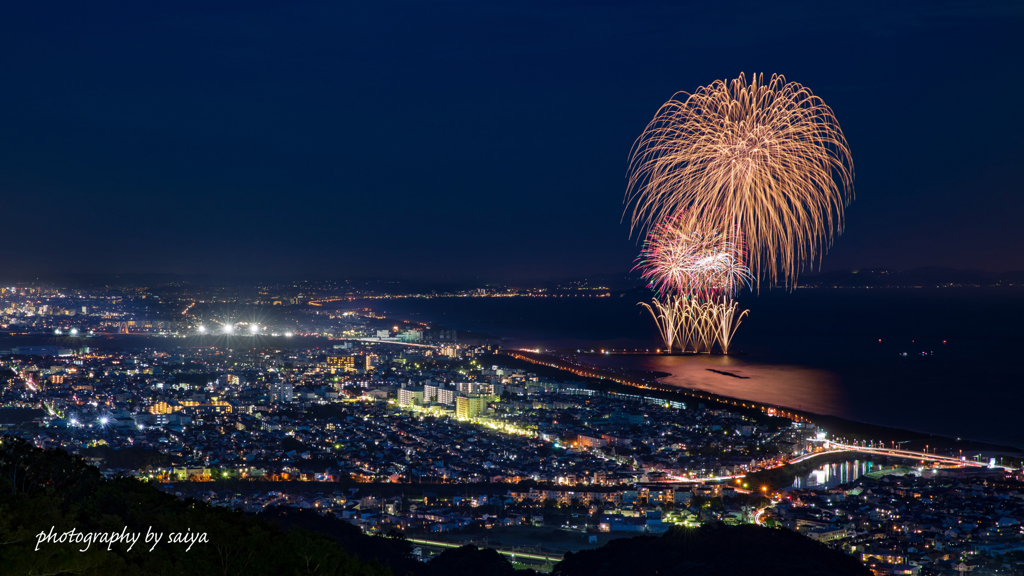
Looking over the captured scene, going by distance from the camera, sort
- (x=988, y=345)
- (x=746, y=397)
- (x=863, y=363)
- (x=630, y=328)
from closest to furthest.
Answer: (x=746, y=397)
(x=863, y=363)
(x=988, y=345)
(x=630, y=328)

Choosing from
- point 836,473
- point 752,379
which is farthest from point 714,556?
point 752,379

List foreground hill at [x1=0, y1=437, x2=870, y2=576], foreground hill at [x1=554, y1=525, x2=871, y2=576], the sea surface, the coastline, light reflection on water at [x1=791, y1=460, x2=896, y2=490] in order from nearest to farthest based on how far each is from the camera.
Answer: foreground hill at [x1=0, y1=437, x2=870, y2=576]
foreground hill at [x1=554, y1=525, x2=871, y2=576]
light reflection on water at [x1=791, y1=460, x2=896, y2=490]
the coastline
the sea surface

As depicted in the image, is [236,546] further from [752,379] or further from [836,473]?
[752,379]

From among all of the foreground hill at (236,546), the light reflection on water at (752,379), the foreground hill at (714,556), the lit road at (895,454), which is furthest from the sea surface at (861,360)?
the foreground hill at (236,546)

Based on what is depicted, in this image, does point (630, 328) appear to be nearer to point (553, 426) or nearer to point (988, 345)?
point (988, 345)

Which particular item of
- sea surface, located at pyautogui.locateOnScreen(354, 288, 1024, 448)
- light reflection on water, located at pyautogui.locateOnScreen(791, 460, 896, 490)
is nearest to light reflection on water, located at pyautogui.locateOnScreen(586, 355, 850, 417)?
sea surface, located at pyautogui.locateOnScreen(354, 288, 1024, 448)

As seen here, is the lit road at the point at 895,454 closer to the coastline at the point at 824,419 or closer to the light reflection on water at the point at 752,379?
the coastline at the point at 824,419

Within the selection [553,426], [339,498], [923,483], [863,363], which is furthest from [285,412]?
[863,363]

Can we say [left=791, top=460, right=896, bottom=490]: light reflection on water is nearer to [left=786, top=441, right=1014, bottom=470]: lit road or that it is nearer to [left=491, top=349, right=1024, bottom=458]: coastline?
[left=786, top=441, right=1014, bottom=470]: lit road
